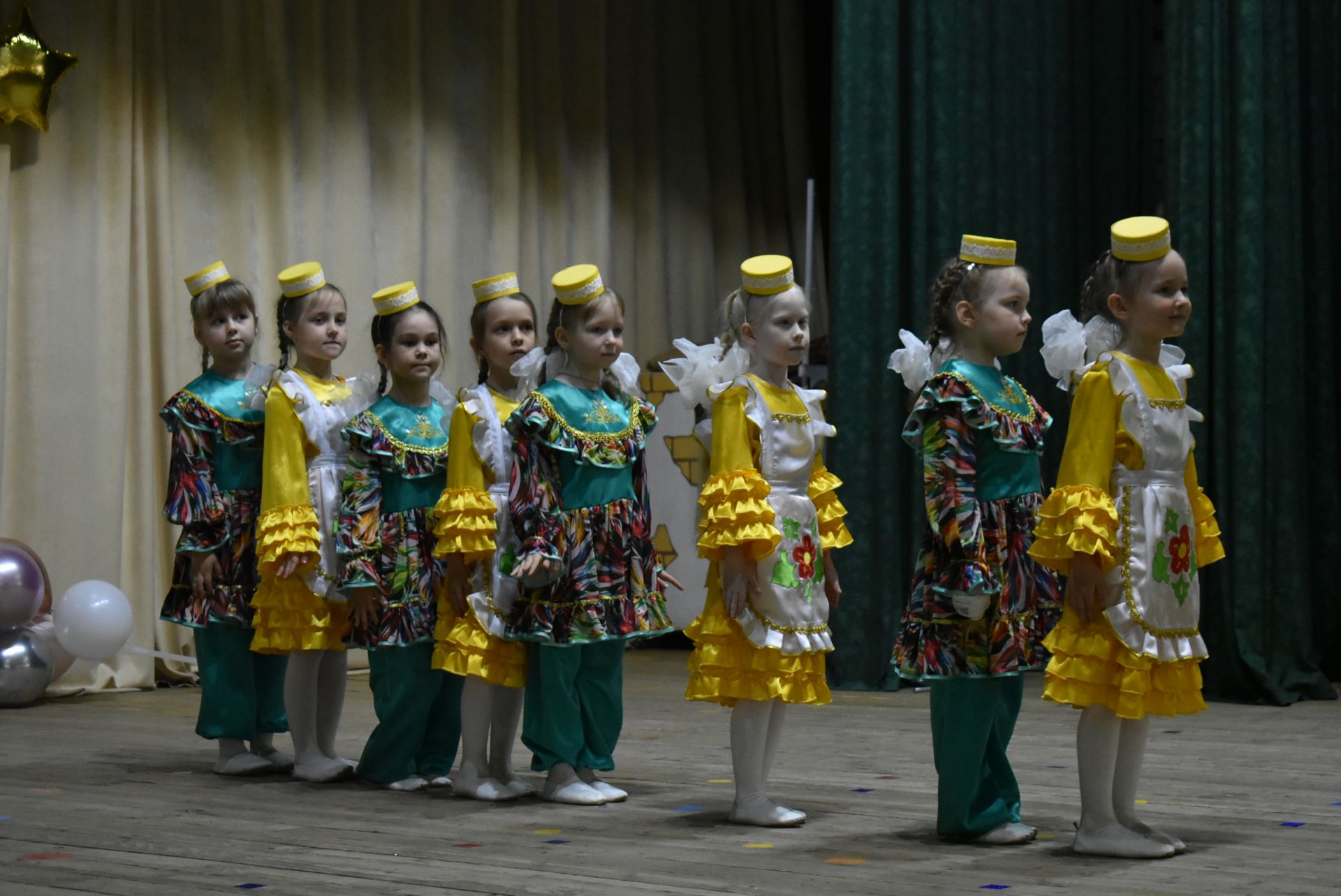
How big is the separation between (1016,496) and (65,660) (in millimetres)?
3562

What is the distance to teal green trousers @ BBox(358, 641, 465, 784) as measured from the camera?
11.7 ft

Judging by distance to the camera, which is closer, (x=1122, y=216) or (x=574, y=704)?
(x=574, y=704)

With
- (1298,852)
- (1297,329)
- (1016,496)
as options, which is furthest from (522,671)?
(1297,329)

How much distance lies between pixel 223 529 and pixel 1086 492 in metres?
2.09

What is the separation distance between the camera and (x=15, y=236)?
5566 millimetres

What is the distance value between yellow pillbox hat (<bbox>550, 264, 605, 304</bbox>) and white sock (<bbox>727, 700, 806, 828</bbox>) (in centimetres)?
88

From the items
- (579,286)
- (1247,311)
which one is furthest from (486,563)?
(1247,311)

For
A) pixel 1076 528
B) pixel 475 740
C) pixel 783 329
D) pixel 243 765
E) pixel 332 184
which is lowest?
pixel 243 765

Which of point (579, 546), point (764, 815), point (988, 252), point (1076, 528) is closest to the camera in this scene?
point (1076, 528)

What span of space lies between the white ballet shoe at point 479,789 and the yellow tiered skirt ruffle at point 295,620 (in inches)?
18.1

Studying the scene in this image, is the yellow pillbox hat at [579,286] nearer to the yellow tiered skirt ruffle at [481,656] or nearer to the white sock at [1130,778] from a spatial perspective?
the yellow tiered skirt ruffle at [481,656]

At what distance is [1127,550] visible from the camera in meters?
2.66

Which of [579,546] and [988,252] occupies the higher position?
[988,252]

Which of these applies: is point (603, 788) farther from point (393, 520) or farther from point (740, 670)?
point (393, 520)
